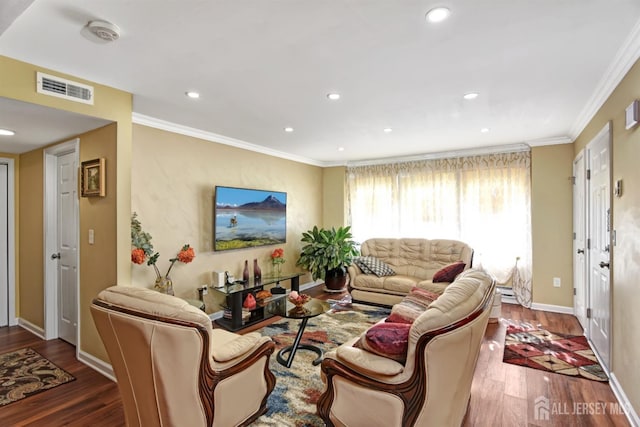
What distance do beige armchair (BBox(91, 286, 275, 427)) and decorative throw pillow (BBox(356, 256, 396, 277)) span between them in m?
3.24

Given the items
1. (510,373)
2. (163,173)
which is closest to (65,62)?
(163,173)

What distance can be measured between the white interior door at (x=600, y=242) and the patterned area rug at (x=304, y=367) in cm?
229

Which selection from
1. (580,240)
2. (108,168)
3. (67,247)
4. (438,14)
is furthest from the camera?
(580,240)

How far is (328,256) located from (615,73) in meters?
4.27

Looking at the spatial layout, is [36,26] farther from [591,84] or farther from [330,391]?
[591,84]

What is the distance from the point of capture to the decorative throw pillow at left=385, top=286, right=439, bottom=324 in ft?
7.73

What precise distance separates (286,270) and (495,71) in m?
4.29

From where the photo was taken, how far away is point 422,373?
1598 mm

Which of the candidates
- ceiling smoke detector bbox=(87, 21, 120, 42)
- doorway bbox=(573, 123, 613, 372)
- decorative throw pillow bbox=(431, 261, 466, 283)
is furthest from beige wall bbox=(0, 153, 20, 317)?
doorway bbox=(573, 123, 613, 372)

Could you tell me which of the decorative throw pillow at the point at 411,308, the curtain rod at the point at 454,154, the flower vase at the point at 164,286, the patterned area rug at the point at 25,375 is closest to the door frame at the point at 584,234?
the curtain rod at the point at 454,154

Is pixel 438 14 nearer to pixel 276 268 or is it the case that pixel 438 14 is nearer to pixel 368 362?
pixel 368 362

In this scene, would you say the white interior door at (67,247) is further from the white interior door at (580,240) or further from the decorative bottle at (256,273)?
the white interior door at (580,240)

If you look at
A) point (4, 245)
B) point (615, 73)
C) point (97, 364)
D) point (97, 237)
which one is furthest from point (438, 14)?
point (4, 245)

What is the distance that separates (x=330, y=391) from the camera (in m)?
1.91
